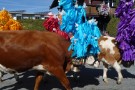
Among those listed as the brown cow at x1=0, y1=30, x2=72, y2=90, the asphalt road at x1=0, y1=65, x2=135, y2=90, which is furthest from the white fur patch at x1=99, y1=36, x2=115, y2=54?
the brown cow at x1=0, y1=30, x2=72, y2=90

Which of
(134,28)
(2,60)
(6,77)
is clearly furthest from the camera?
(6,77)

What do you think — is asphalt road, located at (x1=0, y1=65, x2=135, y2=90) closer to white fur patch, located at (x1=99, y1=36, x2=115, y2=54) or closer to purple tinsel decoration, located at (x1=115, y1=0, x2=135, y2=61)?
purple tinsel decoration, located at (x1=115, y1=0, x2=135, y2=61)

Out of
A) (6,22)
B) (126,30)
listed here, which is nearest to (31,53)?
(126,30)

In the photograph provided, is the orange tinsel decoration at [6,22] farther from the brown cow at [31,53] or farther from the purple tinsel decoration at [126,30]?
the purple tinsel decoration at [126,30]

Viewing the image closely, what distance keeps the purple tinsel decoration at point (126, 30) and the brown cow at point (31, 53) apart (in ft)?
7.30

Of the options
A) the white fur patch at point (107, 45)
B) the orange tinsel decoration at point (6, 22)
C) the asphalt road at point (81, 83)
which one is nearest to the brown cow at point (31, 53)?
the asphalt road at point (81, 83)

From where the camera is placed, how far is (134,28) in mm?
8312

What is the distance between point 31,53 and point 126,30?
2.86m

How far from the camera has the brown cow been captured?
6.73 meters

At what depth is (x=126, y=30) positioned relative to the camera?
27.8 feet

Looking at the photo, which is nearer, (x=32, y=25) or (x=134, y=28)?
(x=134, y=28)

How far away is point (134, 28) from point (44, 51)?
8.79 feet

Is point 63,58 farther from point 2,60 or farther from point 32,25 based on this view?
point 32,25

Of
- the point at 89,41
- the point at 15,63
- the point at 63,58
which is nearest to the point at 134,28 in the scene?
the point at 89,41
